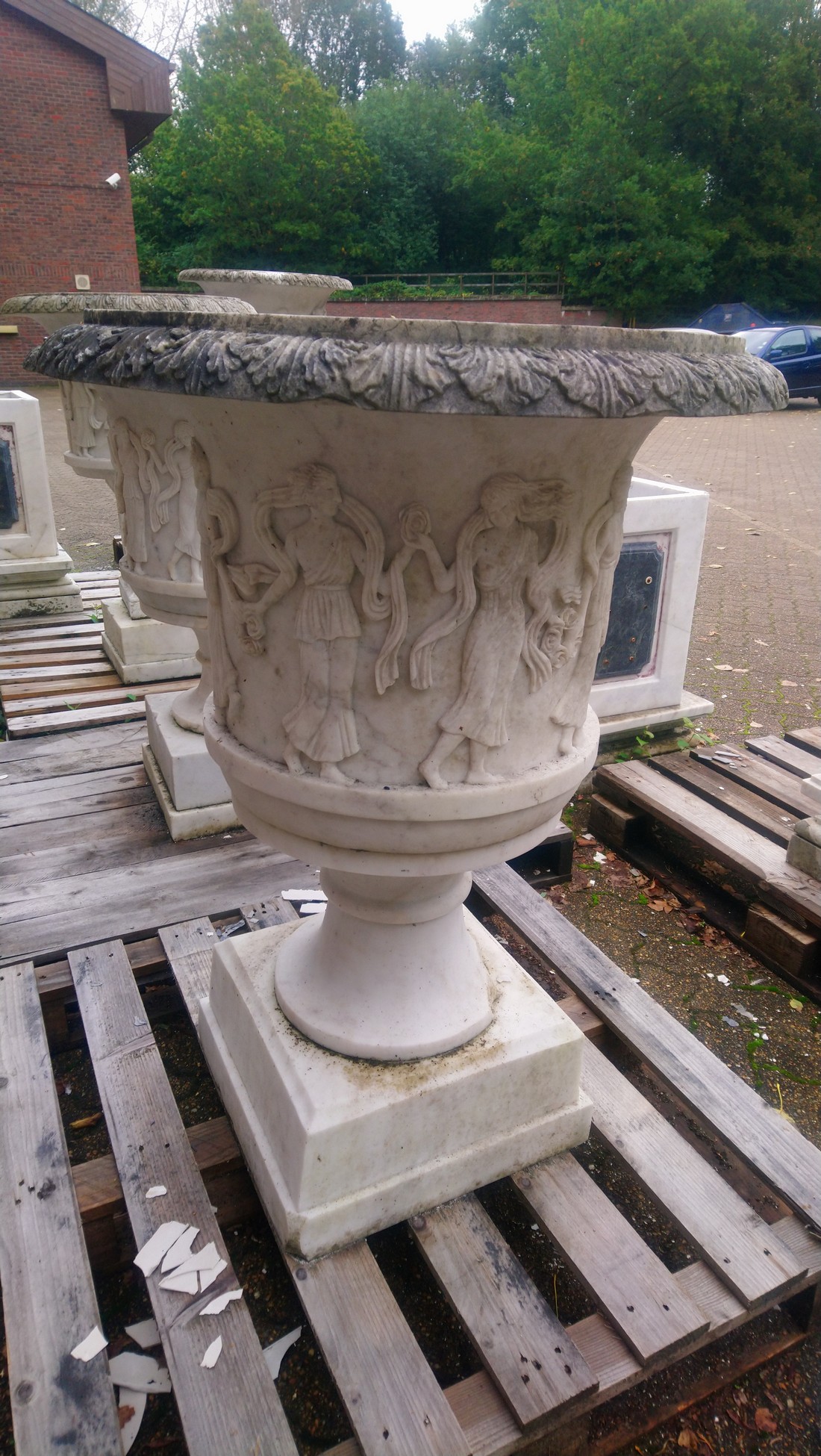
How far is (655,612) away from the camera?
3209mm

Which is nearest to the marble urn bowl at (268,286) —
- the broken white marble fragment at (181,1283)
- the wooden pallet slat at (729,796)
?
the wooden pallet slat at (729,796)

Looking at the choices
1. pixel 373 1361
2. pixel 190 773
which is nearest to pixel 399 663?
pixel 373 1361

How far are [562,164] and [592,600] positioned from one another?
26481mm

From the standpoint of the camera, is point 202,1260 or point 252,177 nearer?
point 202,1260

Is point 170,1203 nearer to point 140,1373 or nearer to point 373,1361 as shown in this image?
point 140,1373

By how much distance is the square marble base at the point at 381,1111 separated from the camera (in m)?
1.46

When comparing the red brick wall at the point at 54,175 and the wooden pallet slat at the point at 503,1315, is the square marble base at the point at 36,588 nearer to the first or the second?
the wooden pallet slat at the point at 503,1315

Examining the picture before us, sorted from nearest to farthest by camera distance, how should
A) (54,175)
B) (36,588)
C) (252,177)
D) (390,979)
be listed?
(390,979)
(36,588)
(54,175)
(252,177)

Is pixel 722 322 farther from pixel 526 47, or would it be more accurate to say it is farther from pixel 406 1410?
pixel 406 1410

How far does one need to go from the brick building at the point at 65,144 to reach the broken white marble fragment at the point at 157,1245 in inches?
675

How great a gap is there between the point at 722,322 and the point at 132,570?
19404 mm

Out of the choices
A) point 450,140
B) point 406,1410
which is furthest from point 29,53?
point 406,1410

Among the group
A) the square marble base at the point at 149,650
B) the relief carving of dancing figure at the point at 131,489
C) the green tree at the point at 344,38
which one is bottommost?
the square marble base at the point at 149,650

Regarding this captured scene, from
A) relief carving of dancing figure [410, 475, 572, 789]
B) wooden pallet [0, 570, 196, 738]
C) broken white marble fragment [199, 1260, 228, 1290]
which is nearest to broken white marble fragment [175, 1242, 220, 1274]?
broken white marble fragment [199, 1260, 228, 1290]
